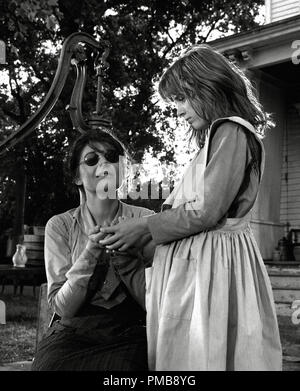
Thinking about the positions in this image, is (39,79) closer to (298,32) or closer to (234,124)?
(298,32)

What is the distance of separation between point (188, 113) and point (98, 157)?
440 mm

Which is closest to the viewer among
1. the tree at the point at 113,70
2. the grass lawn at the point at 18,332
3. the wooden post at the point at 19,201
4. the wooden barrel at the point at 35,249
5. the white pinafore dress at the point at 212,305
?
the white pinafore dress at the point at 212,305

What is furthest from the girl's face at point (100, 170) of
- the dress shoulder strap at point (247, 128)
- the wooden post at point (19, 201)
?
the wooden post at point (19, 201)

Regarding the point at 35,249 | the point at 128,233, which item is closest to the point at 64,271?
the point at 128,233

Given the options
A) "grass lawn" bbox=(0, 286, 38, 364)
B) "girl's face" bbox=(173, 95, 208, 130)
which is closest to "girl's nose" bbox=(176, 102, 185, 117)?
"girl's face" bbox=(173, 95, 208, 130)

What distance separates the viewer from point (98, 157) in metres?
1.81

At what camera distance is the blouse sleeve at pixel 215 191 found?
1323mm

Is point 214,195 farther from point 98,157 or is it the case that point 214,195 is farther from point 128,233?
point 98,157

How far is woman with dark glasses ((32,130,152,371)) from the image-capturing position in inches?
61.1

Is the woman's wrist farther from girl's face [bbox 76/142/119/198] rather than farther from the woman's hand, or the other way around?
girl's face [bbox 76/142/119/198]

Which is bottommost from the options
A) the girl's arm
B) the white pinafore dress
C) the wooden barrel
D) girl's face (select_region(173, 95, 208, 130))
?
the wooden barrel

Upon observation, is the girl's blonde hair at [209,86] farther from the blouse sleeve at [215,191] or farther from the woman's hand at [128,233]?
the woman's hand at [128,233]

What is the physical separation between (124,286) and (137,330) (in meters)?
0.13

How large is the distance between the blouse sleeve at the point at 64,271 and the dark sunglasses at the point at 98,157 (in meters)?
0.22
